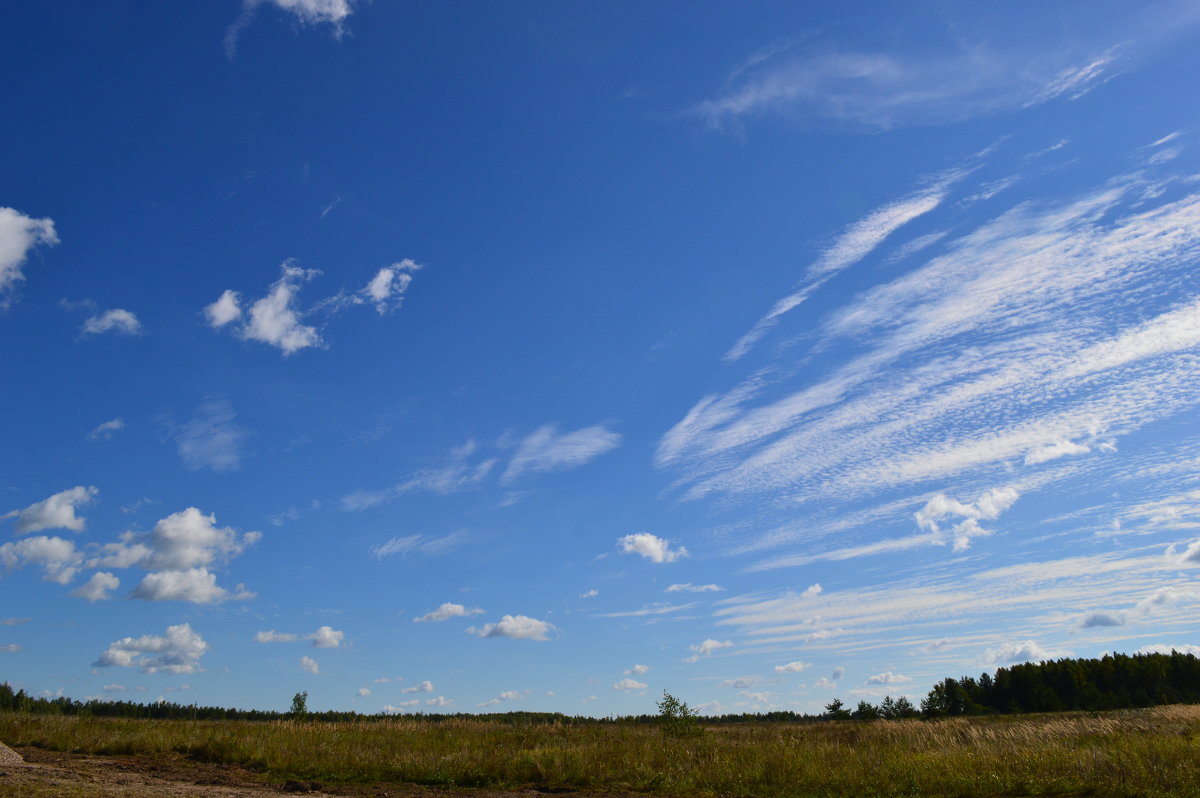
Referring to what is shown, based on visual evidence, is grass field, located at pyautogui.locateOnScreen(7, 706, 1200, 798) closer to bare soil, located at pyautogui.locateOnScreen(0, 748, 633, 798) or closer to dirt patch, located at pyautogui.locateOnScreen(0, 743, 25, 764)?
bare soil, located at pyautogui.locateOnScreen(0, 748, 633, 798)

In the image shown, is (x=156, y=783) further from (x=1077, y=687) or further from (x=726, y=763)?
(x=1077, y=687)

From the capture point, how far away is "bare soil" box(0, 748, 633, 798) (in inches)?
506

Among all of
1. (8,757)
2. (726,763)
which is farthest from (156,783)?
(726,763)

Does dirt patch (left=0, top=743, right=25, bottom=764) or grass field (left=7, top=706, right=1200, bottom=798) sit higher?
dirt patch (left=0, top=743, right=25, bottom=764)

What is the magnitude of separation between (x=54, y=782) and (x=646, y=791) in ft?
43.4

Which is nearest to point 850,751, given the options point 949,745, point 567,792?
point 949,745

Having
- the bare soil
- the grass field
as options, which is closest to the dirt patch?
the bare soil

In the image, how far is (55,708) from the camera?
44.9 metres

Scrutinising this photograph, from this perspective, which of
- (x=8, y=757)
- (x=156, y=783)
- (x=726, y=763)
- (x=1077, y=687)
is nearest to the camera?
(x=156, y=783)

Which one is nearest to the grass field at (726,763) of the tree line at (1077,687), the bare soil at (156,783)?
the bare soil at (156,783)

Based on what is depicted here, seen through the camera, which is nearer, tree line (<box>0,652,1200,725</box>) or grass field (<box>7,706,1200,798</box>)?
grass field (<box>7,706,1200,798</box>)

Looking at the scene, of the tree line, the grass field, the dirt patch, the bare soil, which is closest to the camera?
the bare soil

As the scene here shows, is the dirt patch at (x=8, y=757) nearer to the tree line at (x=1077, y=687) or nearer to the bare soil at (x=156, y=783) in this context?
the bare soil at (x=156, y=783)

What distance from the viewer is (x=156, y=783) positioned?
16.0 m
